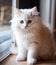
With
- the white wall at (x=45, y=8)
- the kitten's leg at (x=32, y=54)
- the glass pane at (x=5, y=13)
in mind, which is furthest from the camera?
the white wall at (x=45, y=8)

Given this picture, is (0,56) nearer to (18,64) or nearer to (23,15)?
(18,64)

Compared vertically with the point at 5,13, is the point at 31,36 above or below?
below

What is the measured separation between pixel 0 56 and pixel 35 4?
3.43 feet

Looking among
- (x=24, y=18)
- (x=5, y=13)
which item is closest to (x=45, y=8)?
(x=5, y=13)

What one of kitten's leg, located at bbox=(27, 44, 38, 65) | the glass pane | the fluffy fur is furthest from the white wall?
kitten's leg, located at bbox=(27, 44, 38, 65)

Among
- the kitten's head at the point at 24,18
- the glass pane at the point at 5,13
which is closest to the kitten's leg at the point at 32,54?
the kitten's head at the point at 24,18

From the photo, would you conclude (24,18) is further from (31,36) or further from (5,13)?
(5,13)

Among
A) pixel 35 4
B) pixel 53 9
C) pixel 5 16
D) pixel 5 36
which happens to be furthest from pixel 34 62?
pixel 53 9

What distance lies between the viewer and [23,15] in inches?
52.3

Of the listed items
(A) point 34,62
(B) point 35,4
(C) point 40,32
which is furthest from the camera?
(B) point 35,4

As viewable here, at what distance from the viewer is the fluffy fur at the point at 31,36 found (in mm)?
1312

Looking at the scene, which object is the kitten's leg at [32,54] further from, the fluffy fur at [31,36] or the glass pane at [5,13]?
the glass pane at [5,13]

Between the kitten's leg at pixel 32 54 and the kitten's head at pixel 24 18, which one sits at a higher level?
the kitten's head at pixel 24 18

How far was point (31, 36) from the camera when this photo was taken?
1.33 metres
